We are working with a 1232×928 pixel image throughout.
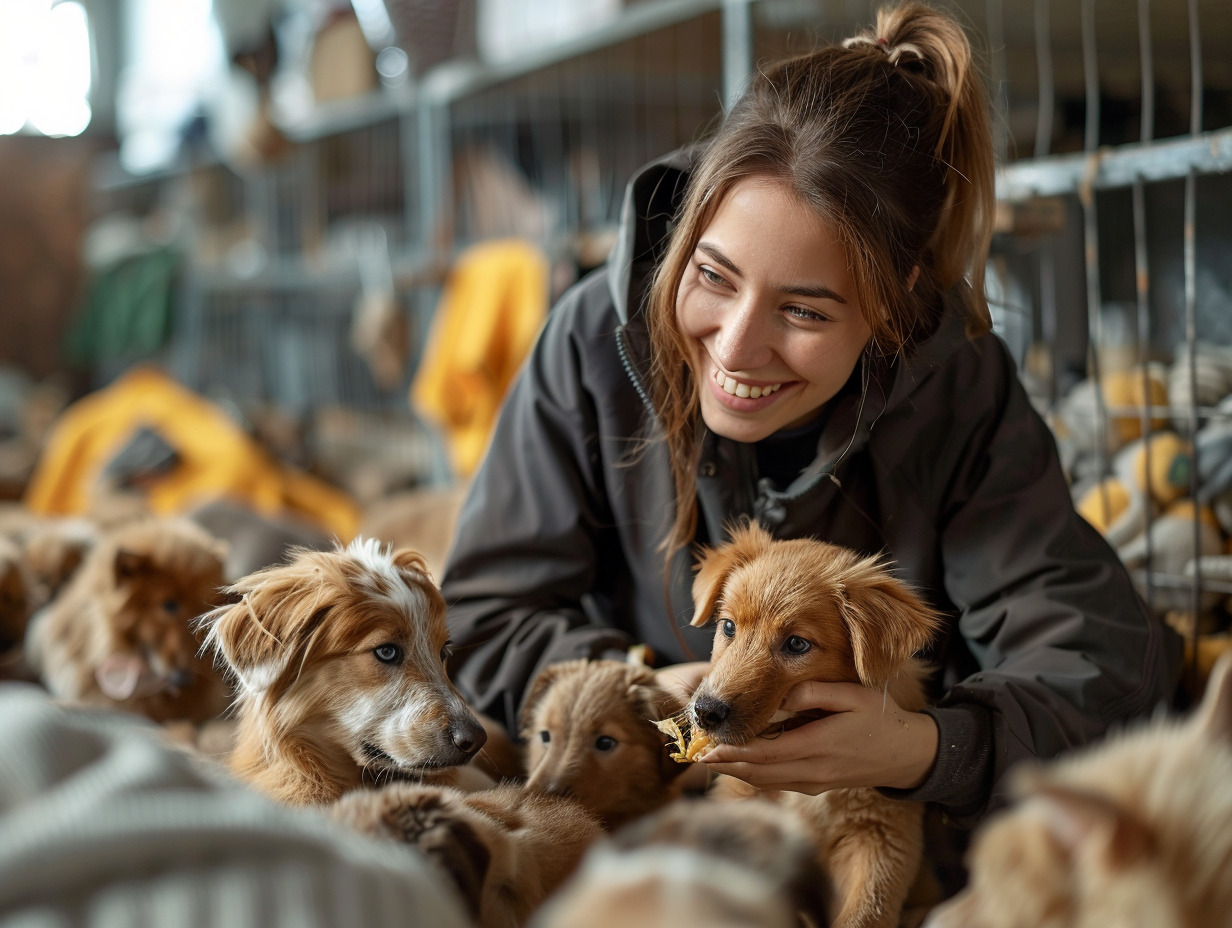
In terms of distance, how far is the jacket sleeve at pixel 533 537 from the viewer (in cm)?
142

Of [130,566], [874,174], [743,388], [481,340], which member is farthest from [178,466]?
[874,174]

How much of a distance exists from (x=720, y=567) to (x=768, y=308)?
279 millimetres

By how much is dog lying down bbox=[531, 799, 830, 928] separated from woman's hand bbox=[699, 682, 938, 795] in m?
0.21

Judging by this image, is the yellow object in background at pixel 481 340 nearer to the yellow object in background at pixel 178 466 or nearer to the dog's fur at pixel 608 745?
the yellow object in background at pixel 178 466

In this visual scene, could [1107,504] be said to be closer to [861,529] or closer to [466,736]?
[861,529]

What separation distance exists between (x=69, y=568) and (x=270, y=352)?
3.32m

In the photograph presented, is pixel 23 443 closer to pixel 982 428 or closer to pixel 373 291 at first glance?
pixel 373 291

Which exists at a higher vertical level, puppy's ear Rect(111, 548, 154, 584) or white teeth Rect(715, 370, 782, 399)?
white teeth Rect(715, 370, 782, 399)

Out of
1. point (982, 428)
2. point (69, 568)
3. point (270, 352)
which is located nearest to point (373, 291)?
point (270, 352)

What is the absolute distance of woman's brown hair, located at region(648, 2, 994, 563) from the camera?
1124 mm

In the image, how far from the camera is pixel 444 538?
263 centimetres

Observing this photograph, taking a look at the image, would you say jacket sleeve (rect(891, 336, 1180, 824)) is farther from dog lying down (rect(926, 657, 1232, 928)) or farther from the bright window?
the bright window

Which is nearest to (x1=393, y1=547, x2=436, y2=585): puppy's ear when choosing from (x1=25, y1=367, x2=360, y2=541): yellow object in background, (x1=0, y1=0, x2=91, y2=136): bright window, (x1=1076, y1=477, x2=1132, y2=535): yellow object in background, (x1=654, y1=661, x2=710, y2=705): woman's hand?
(x1=654, y1=661, x2=710, y2=705): woman's hand

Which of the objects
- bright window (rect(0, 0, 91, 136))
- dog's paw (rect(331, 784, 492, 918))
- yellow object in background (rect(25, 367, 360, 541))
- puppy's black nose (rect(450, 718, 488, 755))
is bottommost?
yellow object in background (rect(25, 367, 360, 541))
